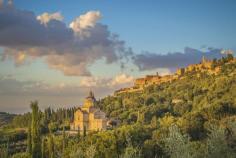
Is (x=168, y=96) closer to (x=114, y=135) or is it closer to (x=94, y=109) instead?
(x=94, y=109)

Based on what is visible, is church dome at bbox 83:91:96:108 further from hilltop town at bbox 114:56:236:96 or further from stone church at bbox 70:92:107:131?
hilltop town at bbox 114:56:236:96

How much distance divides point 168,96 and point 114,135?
2145 inches

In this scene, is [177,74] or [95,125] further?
[177,74]

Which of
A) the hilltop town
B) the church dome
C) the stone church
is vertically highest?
the hilltop town

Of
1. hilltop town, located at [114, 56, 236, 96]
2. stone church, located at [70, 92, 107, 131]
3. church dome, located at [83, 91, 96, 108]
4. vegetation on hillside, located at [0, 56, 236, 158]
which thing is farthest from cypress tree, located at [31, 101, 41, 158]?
hilltop town, located at [114, 56, 236, 96]

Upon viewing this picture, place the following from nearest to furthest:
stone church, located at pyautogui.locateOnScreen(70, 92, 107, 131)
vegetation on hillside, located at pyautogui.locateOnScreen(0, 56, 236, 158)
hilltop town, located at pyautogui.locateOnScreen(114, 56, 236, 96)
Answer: vegetation on hillside, located at pyautogui.locateOnScreen(0, 56, 236, 158), stone church, located at pyautogui.locateOnScreen(70, 92, 107, 131), hilltop town, located at pyautogui.locateOnScreen(114, 56, 236, 96)

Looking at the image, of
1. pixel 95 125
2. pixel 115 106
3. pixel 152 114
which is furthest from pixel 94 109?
pixel 115 106

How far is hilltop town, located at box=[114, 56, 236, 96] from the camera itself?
11294 centimetres

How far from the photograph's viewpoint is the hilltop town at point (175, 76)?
11294 centimetres

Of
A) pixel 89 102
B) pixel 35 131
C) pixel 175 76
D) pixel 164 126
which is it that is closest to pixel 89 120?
A: pixel 89 102

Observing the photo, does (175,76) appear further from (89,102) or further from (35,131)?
(35,131)

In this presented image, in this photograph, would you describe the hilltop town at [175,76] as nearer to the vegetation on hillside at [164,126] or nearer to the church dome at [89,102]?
the vegetation on hillside at [164,126]

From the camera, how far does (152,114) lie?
8344 centimetres

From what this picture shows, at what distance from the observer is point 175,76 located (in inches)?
4953
